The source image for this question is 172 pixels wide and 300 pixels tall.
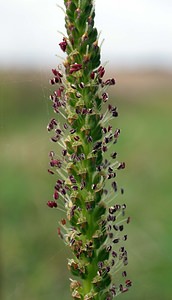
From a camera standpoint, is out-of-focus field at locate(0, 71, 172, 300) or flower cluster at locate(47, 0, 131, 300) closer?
flower cluster at locate(47, 0, 131, 300)

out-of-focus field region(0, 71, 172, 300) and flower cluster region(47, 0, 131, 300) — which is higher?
out-of-focus field region(0, 71, 172, 300)
